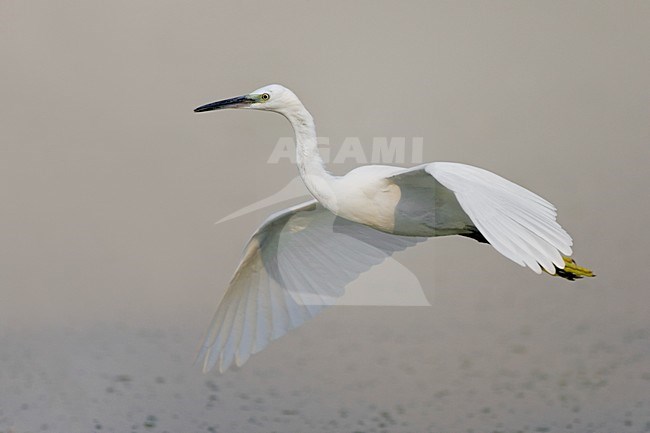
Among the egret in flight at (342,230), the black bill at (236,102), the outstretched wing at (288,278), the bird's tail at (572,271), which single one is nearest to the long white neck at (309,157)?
the egret in flight at (342,230)

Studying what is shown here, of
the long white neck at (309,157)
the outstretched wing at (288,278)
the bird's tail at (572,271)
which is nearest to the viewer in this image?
the long white neck at (309,157)

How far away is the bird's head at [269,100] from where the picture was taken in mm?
2648


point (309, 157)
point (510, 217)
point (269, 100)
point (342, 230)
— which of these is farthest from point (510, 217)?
point (342, 230)

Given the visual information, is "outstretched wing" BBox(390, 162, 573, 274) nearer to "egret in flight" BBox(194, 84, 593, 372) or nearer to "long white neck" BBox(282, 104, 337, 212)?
"egret in flight" BBox(194, 84, 593, 372)

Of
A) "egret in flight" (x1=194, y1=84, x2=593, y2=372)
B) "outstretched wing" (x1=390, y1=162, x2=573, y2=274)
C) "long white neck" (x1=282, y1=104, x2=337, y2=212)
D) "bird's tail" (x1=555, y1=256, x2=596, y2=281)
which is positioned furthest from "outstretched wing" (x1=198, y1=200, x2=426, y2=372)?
"outstretched wing" (x1=390, y1=162, x2=573, y2=274)

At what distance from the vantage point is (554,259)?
6.50 feet

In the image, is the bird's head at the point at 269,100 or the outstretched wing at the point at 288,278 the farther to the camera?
the outstretched wing at the point at 288,278

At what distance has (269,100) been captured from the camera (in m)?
2.66

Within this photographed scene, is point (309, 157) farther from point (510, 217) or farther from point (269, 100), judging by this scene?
point (510, 217)

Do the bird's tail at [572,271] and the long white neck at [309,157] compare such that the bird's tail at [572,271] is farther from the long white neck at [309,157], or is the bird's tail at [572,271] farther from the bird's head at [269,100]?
the bird's head at [269,100]

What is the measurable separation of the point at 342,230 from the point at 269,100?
24.0 inches

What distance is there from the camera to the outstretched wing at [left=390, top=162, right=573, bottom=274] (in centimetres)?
196

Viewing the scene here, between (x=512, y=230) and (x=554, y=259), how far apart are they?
10 centimetres

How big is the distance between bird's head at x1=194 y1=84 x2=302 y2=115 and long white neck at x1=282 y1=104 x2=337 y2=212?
0.06 feet
